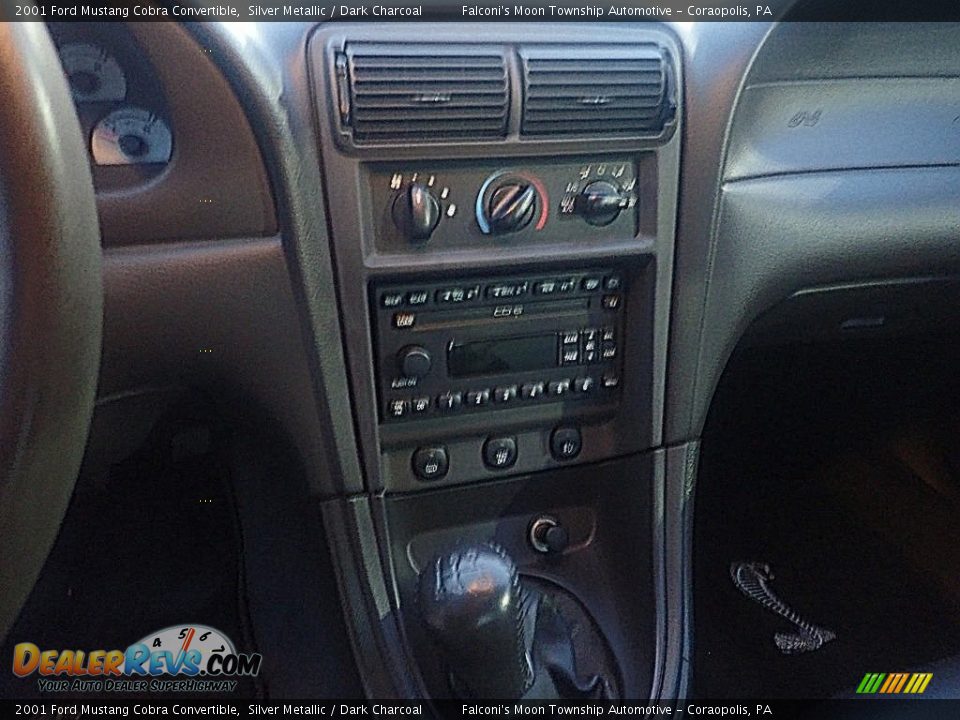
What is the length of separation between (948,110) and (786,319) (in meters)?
0.32

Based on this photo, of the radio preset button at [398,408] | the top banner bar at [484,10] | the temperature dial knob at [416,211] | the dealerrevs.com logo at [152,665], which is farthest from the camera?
the dealerrevs.com logo at [152,665]

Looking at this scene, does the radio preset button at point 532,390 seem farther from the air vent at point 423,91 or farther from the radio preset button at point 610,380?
the air vent at point 423,91

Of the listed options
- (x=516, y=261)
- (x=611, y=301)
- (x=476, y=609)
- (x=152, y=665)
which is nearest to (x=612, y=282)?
(x=611, y=301)

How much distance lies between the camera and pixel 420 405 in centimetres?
99

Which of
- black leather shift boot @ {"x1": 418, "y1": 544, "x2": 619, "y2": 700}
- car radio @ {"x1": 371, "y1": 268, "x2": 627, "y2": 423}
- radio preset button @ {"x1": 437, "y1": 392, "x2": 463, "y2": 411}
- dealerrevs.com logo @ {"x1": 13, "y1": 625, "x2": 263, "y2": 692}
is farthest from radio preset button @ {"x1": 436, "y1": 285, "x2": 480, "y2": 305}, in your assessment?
dealerrevs.com logo @ {"x1": 13, "y1": 625, "x2": 263, "y2": 692}

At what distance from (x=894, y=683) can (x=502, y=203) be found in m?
0.68

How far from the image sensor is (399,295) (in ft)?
3.04

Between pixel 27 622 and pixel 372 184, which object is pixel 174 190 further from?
pixel 27 622

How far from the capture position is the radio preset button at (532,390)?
3.35 feet

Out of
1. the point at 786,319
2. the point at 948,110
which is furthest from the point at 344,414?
the point at 948,110

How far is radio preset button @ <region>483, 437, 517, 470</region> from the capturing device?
3.41 feet

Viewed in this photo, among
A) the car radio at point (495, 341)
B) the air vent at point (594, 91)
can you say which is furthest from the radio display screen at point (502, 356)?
the air vent at point (594, 91)

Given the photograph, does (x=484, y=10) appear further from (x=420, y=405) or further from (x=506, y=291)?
(x=420, y=405)

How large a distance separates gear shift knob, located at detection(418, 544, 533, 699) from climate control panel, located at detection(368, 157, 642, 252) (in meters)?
0.29
